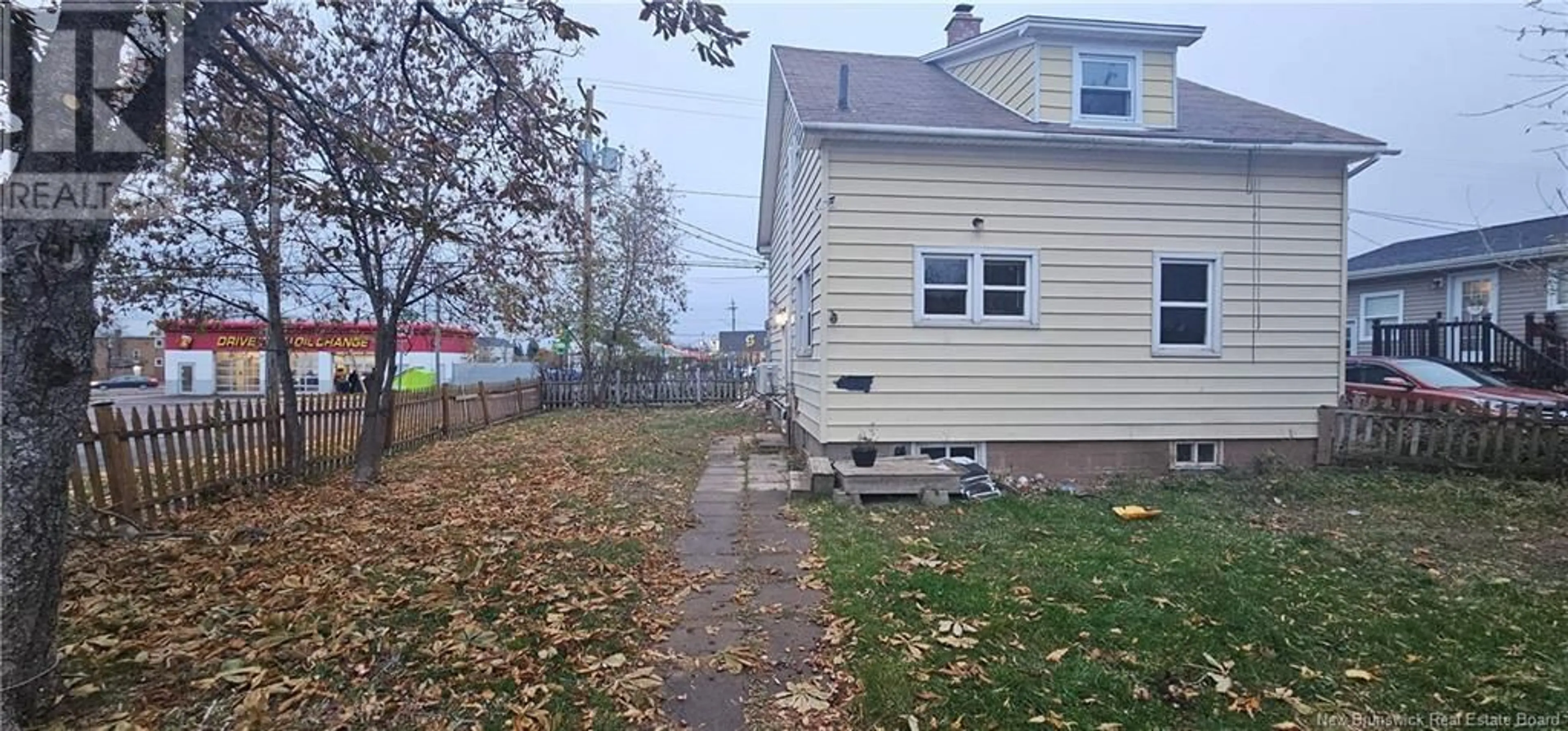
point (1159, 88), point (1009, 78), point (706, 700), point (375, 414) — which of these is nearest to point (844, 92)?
point (1009, 78)

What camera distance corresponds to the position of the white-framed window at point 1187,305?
854 centimetres

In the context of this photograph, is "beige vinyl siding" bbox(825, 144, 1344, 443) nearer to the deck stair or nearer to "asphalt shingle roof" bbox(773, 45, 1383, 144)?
"asphalt shingle roof" bbox(773, 45, 1383, 144)

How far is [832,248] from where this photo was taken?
8.02 m

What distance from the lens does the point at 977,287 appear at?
8.29 m

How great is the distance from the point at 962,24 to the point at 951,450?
7.51 m

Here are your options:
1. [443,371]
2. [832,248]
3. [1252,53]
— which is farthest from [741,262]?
[832,248]

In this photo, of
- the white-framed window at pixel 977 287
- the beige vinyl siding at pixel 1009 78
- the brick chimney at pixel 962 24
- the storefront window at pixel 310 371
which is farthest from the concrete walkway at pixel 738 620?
the storefront window at pixel 310 371

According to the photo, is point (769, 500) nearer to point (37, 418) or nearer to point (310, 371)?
point (37, 418)

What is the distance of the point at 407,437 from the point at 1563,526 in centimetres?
1300

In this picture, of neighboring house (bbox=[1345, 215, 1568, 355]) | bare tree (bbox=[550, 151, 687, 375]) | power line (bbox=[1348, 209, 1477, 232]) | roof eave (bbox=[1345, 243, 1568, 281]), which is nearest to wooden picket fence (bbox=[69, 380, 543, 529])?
bare tree (bbox=[550, 151, 687, 375])

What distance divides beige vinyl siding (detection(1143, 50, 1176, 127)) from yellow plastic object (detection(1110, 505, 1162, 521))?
4.97 metres

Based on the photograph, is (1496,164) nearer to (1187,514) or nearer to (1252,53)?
(1252,53)

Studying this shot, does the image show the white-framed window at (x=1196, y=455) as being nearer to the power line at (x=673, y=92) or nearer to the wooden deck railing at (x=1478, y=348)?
the wooden deck railing at (x=1478, y=348)

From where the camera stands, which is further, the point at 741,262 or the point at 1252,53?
the point at 741,262
